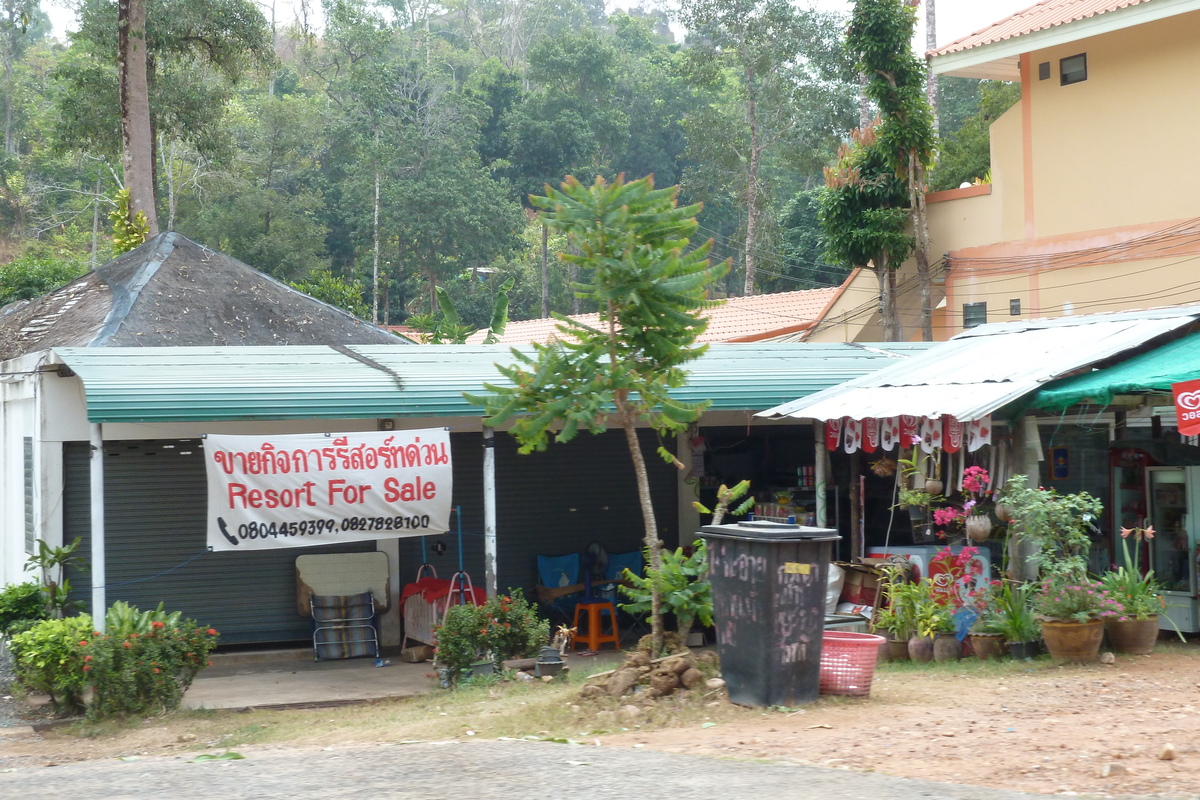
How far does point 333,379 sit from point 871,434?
519cm

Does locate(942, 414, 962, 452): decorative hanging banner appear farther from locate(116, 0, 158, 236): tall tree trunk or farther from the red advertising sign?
locate(116, 0, 158, 236): tall tree trunk

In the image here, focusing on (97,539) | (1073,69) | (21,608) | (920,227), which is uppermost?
(1073,69)

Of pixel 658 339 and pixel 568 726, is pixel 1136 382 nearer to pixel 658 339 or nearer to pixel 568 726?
pixel 658 339

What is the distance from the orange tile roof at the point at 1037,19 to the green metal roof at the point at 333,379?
866 centimetres

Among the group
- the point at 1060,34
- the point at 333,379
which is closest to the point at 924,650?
the point at 333,379

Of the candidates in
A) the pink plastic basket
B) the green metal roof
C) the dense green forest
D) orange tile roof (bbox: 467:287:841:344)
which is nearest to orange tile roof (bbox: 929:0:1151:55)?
orange tile roof (bbox: 467:287:841:344)

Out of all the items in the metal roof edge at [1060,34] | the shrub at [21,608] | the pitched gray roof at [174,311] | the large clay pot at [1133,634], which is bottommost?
the large clay pot at [1133,634]

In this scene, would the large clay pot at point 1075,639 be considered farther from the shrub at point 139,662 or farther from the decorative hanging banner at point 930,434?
the shrub at point 139,662

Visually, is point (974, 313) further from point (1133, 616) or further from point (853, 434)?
point (1133, 616)

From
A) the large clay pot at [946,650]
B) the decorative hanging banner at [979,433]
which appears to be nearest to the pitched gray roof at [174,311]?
the decorative hanging banner at [979,433]

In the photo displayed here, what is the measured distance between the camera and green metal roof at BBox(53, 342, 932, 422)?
9906 millimetres

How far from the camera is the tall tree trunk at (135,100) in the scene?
20.8m

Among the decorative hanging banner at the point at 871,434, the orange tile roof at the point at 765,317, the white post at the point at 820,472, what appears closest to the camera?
the decorative hanging banner at the point at 871,434

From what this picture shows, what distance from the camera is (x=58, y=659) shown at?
9062 mm
